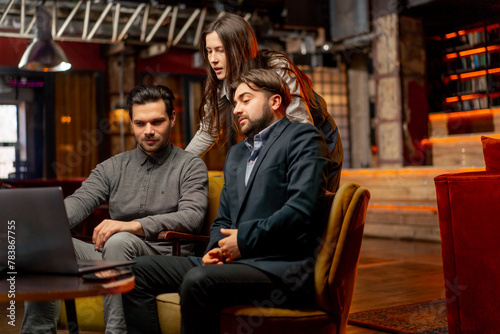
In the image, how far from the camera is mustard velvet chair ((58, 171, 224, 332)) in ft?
7.75

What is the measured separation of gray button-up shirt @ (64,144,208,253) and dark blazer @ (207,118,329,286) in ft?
1.13

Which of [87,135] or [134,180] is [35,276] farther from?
[87,135]

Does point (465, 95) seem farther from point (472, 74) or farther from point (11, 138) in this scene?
point (11, 138)

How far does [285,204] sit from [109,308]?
0.78m

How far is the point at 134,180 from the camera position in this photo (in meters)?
2.57

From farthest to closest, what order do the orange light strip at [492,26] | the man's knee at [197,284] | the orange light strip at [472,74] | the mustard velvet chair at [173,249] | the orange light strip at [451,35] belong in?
the orange light strip at [451,35]
the orange light strip at [472,74]
the orange light strip at [492,26]
the mustard velvet chair at [173,249]
the man's knee at [197,284]

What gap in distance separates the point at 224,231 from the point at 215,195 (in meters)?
0.69

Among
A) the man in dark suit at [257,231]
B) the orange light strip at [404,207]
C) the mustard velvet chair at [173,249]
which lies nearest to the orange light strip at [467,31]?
the orange light strip at [404,207]

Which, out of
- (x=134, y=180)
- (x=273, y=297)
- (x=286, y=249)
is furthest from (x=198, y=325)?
(x=134, y=180)

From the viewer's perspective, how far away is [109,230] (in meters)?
2.23

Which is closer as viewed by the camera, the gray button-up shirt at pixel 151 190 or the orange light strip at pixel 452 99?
the gray button-up shirt at pixel 151 190

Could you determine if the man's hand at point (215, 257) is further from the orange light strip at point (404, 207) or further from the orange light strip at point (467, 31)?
the orange light strip at point (467, 31)

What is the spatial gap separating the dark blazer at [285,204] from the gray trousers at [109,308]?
0.43 m

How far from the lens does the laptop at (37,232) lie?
5.35 feet
